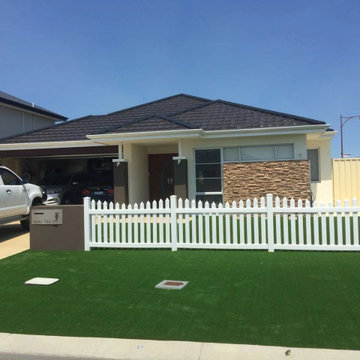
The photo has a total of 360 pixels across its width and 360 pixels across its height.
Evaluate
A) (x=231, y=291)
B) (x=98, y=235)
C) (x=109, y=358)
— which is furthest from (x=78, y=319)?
(x=98, y=235)

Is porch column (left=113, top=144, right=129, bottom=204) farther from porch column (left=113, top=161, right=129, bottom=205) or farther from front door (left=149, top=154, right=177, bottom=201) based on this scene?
front door (left=149, top=154, right=177, bottom=201)

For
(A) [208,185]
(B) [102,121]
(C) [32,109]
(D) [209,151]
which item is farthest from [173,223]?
(C) [32,109]

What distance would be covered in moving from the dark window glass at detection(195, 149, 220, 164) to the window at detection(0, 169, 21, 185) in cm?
603

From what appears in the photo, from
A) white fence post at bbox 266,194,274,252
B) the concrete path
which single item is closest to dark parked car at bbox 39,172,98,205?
white fence post at bbox 266,194,274,252

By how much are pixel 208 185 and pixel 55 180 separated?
688 cm

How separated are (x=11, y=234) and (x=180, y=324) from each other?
341 inches

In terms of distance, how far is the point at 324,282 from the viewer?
222 inches

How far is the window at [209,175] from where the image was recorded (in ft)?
44.8

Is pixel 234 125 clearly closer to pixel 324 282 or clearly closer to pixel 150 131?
pixel 150 131

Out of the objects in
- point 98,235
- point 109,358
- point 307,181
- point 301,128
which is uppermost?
point 301,128

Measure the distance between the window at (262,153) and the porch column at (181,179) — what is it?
1.63m

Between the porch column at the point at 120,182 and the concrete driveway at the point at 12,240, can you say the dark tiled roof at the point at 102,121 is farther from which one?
the concrete driveway at the point at 12,240

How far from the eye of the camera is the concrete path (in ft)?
11.8

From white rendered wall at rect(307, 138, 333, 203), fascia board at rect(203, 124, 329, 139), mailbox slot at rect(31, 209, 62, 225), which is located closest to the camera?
mailbox slot at rect(31, 209, 62, 225)
